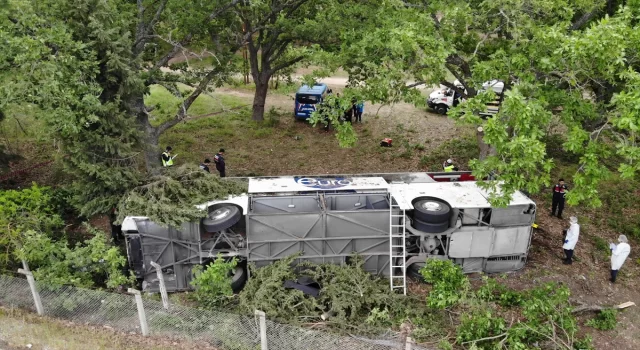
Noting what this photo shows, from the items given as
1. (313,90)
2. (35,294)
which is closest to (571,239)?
(35,294)

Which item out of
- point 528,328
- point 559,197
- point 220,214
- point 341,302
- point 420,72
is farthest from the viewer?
point 559,197

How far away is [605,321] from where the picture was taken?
387 inches

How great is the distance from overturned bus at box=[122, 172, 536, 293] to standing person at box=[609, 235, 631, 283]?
2.01 meters

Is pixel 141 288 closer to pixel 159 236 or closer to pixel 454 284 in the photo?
pixel 159 236

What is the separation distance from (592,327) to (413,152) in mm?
10454

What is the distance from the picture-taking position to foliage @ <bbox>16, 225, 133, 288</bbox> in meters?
9.69

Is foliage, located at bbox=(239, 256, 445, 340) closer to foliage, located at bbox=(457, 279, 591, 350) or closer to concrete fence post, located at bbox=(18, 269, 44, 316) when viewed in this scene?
foliage, located at bbox=(457, 279, 591, 350)

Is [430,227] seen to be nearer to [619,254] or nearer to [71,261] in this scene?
[619,254]

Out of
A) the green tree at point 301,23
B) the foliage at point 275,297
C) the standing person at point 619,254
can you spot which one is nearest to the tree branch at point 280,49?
the green tree at point 301,23

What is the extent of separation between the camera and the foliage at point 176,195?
10.2m

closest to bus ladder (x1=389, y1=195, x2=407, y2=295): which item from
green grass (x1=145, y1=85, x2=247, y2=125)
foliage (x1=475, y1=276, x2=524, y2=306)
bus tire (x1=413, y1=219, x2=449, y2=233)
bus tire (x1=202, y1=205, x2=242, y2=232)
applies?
bus tire (x1=413, y1=219, x2=449, y2=233)

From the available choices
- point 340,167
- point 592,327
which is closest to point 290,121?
point 340,167

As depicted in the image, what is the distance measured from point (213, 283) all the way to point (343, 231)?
3.13 meters

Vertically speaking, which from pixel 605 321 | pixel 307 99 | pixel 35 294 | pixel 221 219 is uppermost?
pixel 307 99
